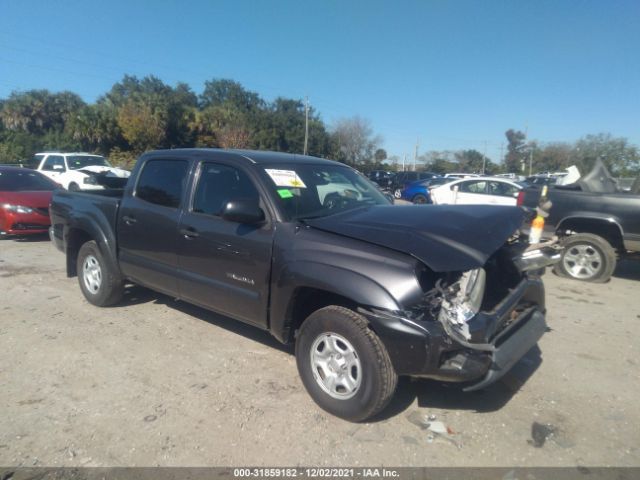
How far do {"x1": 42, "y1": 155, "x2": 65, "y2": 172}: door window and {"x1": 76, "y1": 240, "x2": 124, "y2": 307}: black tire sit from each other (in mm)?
12473

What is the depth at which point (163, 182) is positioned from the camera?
421cm

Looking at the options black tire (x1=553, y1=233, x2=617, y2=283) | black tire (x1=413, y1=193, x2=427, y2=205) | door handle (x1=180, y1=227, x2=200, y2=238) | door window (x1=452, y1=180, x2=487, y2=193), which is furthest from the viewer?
black tire (x1=413, y1=193, x2=427, y2=205)

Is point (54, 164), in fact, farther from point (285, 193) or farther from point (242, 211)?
point (242, 211)

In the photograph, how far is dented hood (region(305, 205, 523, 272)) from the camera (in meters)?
2.62

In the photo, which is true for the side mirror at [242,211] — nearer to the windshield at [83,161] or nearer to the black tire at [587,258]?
the black tire at [587,258]

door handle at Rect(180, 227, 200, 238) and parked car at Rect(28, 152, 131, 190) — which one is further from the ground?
parked car at Rect(28, 152, 131, 190)

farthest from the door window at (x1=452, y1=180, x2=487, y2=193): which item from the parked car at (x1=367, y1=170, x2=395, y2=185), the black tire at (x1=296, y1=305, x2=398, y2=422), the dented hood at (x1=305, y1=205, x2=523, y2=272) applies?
the parked car at (x1=367, y1=170, x2=395, y2=185)

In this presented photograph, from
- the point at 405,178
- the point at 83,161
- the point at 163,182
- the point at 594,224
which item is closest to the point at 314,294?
the point at 163,182

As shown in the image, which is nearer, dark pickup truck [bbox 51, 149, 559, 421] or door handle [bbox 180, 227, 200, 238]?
dark pickup truck [bbox 51, 149, 559, 421]

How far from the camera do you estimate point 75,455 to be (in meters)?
2.55

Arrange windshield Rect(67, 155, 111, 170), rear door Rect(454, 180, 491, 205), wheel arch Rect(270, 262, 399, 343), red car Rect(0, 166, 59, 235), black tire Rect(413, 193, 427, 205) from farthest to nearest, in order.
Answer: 1. black tire Rect(413, 193, 427, 205)
2. windshield Rect(67, 155, 111, 170)
3. rear door Rect(454, 180, 491, 205)
4. red car Rect(0, 166, 59, 235)
5. wheel arch Rect(270, 262, 399, 343)

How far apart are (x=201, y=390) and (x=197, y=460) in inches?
31.4

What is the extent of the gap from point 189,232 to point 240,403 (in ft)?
5.02

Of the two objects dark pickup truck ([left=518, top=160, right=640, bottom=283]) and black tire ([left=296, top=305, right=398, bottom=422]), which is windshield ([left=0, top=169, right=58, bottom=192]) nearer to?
black tire ([left=296, top=305, right=398, bottom=422])
